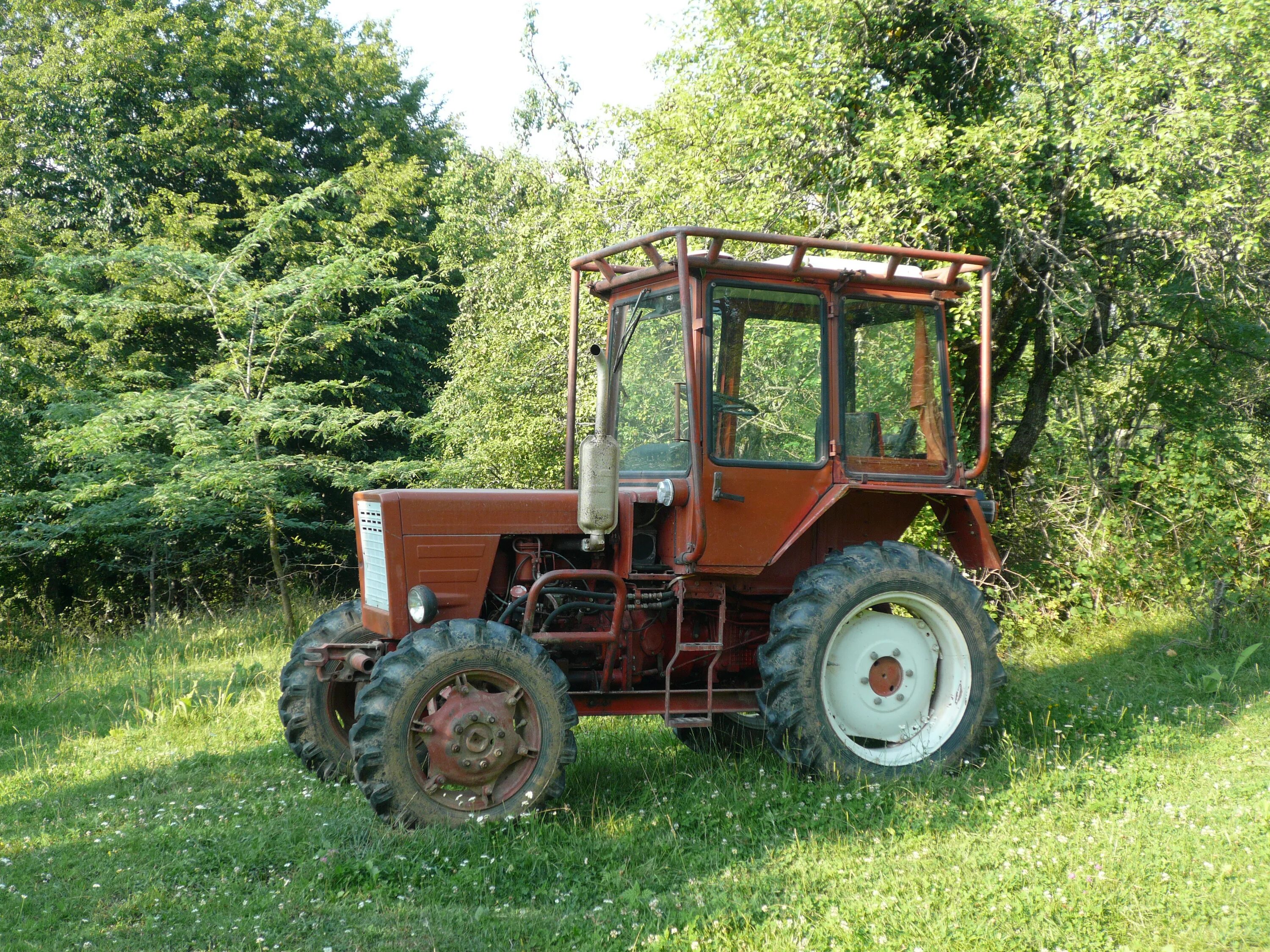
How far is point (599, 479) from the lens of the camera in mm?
4434

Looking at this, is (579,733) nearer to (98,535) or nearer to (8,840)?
(8,840)

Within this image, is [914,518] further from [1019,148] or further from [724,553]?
[1019,148]

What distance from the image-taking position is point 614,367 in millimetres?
5445

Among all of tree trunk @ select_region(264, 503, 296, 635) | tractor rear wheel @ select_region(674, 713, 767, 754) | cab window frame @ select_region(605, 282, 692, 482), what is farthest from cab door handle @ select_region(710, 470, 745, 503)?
tree trunk @ select_region(264, 503, 296, 635)

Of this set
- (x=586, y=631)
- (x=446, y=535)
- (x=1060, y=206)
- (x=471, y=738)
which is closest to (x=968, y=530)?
(x=586, y=631)

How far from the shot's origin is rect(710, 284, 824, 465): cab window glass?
16.2ft

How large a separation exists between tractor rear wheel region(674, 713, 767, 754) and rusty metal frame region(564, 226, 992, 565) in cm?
137

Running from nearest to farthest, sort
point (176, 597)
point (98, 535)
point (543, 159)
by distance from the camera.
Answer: point (98, 535) < point (176, 597) < point (543, 159)

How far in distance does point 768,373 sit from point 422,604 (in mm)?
1937

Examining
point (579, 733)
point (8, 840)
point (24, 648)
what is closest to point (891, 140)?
point (579, 733)

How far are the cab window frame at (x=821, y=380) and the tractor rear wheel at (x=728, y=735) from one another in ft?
4.97

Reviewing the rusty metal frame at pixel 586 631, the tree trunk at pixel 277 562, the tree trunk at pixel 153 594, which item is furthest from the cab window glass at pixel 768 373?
the tree trunk at pixel 153 594

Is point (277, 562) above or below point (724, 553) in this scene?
below

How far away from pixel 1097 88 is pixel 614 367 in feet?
15.5
